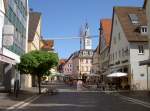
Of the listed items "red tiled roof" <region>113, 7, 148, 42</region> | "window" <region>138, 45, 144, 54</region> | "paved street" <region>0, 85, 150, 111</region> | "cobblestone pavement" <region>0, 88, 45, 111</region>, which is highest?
"red tiled roof" <region>113, 7, 148, 42</region>

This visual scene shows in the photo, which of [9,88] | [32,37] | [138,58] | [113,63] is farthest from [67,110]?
[113,63]

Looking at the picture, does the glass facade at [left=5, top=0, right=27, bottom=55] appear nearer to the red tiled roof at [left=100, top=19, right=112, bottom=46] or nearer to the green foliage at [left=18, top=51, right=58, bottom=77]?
the green foliage at [left=18, top=51, right=58, bottom=77]

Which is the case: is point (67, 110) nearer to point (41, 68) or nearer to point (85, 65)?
point (41, 68)

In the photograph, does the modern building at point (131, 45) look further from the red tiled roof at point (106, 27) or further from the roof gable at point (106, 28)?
the red tiled roof at point (106, 27)

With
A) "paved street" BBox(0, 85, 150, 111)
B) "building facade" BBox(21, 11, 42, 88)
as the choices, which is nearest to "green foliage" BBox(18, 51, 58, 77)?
"paved street" BBox(0, 85, 150, 111)

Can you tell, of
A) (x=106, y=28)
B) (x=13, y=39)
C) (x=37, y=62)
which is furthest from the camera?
(x=106, y=28)

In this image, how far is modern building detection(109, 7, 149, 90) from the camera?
60844 millimetres

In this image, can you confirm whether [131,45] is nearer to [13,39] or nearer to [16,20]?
[16,20]

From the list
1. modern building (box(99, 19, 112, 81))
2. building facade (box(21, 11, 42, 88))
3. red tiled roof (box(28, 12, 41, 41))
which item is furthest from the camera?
modern building (box(99, 19, 112, 81))

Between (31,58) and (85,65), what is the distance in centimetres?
13410

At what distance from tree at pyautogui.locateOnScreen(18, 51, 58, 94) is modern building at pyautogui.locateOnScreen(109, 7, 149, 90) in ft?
57.4

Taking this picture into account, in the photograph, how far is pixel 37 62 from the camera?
42750 millimetres

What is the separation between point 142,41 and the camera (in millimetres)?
61125

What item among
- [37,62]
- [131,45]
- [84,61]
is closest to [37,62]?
[37,62]
